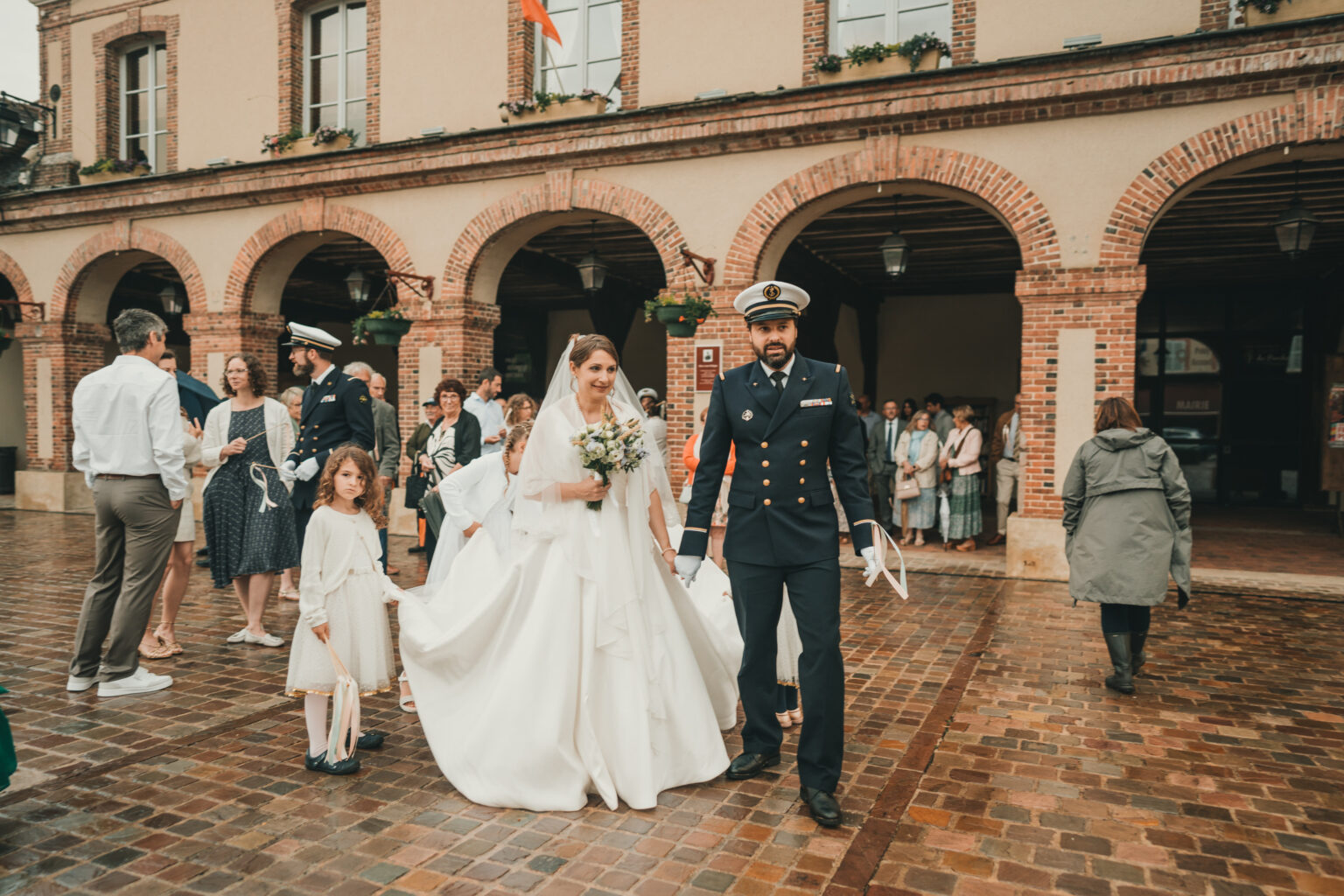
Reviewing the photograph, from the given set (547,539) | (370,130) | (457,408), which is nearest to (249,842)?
(547,539)

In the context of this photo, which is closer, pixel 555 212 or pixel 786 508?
pixel 786 508

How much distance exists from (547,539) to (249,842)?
5.49ft

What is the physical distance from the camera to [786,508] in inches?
153

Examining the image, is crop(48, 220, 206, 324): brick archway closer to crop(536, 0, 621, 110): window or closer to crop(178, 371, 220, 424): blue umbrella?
crop(536, 0, 621, 110): window

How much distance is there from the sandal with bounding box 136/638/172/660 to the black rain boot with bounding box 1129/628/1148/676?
640 centimetres

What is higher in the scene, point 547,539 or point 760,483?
point 760,483

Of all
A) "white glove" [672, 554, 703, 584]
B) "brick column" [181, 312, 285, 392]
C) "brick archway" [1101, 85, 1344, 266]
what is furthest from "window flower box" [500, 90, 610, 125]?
"white glove" [672, 554, 703, 584]

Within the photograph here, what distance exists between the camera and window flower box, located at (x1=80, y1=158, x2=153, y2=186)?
1448 cm

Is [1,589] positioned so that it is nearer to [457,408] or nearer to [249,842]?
[457,408]

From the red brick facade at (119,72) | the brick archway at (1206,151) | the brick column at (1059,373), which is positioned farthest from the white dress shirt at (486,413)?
the red brick facade at (119,72)

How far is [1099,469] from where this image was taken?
575 centimetres

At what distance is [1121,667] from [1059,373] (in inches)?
178

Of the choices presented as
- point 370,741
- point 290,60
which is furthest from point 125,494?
point 290,60

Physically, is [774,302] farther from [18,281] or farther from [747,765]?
[18,281]
